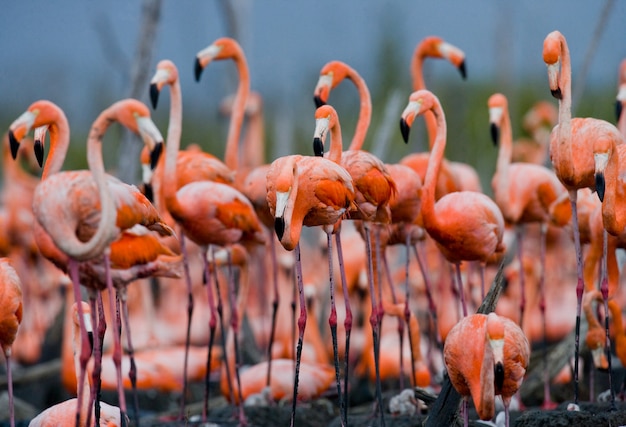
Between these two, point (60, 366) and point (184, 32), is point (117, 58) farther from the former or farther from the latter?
point (184, 32)

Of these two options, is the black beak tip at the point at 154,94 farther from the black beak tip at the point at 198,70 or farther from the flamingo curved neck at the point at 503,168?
the flamingo curved neck at the point at 503,168

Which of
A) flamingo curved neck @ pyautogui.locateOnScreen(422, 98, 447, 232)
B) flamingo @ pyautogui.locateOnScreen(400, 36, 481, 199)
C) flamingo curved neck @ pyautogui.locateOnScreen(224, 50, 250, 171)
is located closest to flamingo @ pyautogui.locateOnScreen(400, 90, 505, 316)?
flamingo curved neck @ pyautogui.locateOnScreen(422, 98, 447, 232)

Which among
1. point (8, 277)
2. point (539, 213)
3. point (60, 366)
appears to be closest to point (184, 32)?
point (60, 366)

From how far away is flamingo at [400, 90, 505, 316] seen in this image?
16.8ft

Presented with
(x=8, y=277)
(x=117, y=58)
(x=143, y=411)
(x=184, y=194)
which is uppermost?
(x=117, y=58)

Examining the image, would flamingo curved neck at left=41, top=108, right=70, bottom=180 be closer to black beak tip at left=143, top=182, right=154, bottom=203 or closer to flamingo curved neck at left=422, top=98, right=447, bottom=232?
black beak tip at left=143, top=182, right=154, bottom=203

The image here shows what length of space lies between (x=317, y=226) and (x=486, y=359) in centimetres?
248

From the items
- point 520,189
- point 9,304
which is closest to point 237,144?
point 520,189

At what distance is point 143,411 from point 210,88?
16673 millimetres

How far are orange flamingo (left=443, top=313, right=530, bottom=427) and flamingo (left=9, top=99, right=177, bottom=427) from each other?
1.40m

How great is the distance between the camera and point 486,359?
383 centimetres

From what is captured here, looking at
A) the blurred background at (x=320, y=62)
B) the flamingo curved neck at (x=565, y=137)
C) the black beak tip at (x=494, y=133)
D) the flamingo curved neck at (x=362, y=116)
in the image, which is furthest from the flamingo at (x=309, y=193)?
the blurred background at (x=320, y=62)

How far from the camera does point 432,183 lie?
204 inches

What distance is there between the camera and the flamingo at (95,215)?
3.62 metres
